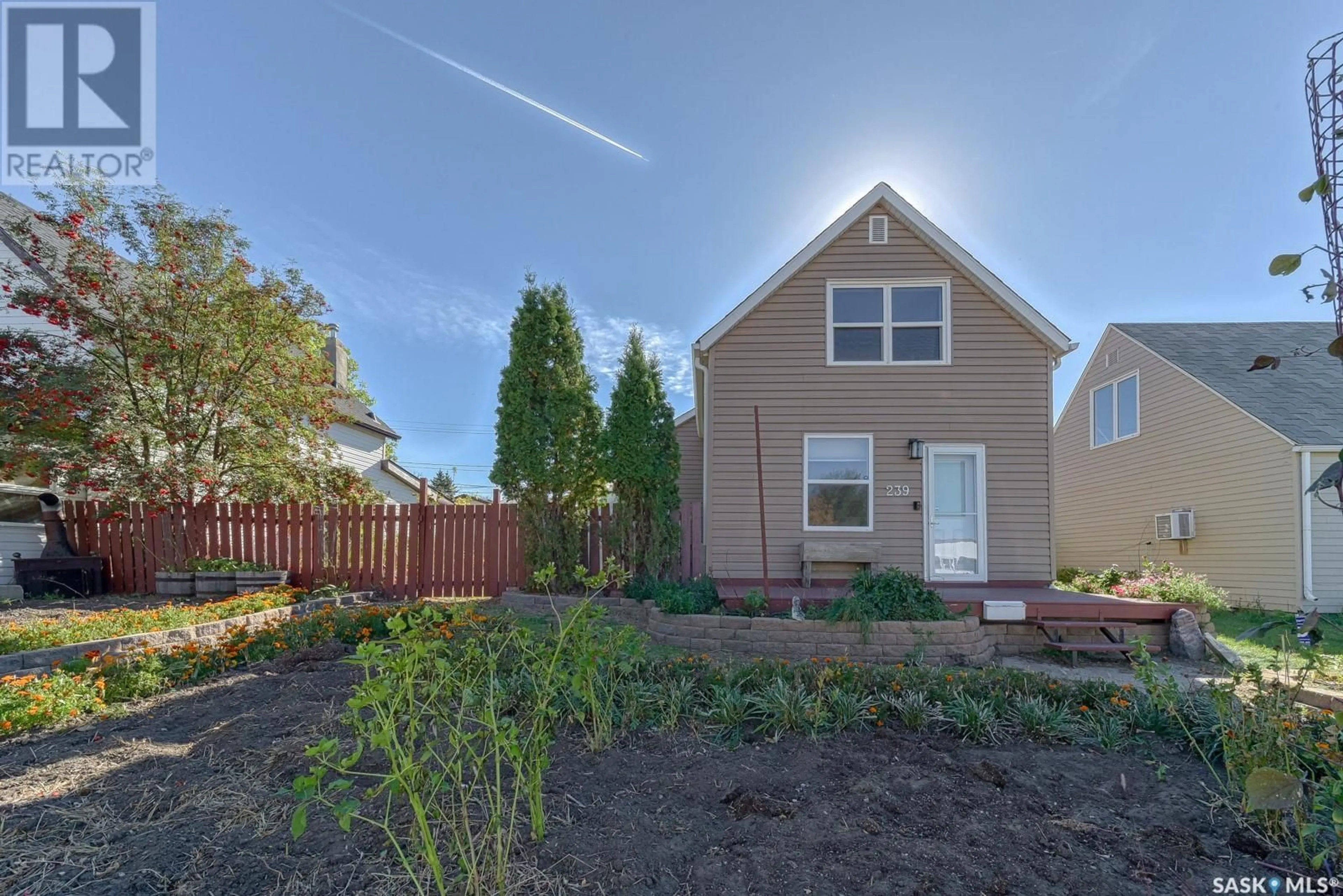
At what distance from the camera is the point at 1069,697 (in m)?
3.80

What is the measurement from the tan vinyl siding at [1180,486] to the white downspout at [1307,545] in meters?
0.06

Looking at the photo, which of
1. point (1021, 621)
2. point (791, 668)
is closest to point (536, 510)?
point (791, 668)

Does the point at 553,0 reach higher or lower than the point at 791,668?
higher

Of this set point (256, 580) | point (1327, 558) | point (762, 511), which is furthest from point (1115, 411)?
point (256, 580)

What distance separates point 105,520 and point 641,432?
7.86 metres

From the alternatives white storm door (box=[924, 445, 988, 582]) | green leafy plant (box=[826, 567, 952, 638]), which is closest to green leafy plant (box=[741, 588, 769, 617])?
green leafy plant (box=[826, 567, 952, 638])

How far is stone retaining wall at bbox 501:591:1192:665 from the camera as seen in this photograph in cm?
572

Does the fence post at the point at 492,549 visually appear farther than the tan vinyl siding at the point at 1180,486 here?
No

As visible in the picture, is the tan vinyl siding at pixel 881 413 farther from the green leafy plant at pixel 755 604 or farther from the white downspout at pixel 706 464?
the green leafy plant at pixel 755 604

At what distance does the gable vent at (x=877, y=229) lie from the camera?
884cm

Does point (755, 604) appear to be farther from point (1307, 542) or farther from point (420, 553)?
point (1307, 542)

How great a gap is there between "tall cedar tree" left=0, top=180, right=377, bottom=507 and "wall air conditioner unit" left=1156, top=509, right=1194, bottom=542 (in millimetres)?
15108

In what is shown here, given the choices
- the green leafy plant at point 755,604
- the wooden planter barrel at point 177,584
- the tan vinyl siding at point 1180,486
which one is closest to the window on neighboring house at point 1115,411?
the tan vinyl siding at point 1180,486

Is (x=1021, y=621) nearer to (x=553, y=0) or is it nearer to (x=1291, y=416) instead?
(x=1291, y=416)
